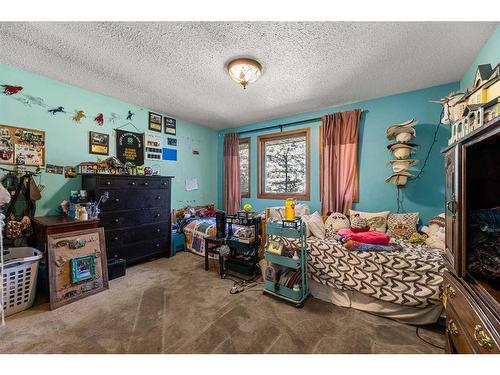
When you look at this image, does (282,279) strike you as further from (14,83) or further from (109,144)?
(14,83)

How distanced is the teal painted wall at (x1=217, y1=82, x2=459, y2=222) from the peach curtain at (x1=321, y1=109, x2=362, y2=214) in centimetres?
15

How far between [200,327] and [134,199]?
204 cm

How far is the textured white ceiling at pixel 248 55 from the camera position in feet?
5.54

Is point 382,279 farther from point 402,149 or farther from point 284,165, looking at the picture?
point 284,165

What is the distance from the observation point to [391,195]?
295 cm

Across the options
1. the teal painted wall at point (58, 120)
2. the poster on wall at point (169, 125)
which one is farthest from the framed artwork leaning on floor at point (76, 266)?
the poster on wall at point (169, 125)

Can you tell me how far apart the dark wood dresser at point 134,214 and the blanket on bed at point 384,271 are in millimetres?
2155

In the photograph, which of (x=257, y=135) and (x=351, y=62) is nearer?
(x=351, y=62)

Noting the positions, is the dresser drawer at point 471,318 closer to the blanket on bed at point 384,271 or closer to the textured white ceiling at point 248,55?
the blanket on bed at point 384,271

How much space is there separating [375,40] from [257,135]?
262 cm

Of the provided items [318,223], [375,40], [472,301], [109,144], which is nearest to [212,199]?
[109,144]

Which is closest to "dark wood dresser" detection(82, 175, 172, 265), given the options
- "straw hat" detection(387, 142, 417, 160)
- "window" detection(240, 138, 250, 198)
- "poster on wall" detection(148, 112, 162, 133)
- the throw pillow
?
"poster on wall" detection(148, 112, 162, 133)

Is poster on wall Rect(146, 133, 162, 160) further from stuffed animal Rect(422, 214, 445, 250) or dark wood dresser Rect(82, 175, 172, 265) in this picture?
stuffed animal Rect(422, 214, 445, 250)

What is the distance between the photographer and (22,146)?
2.39 meters
